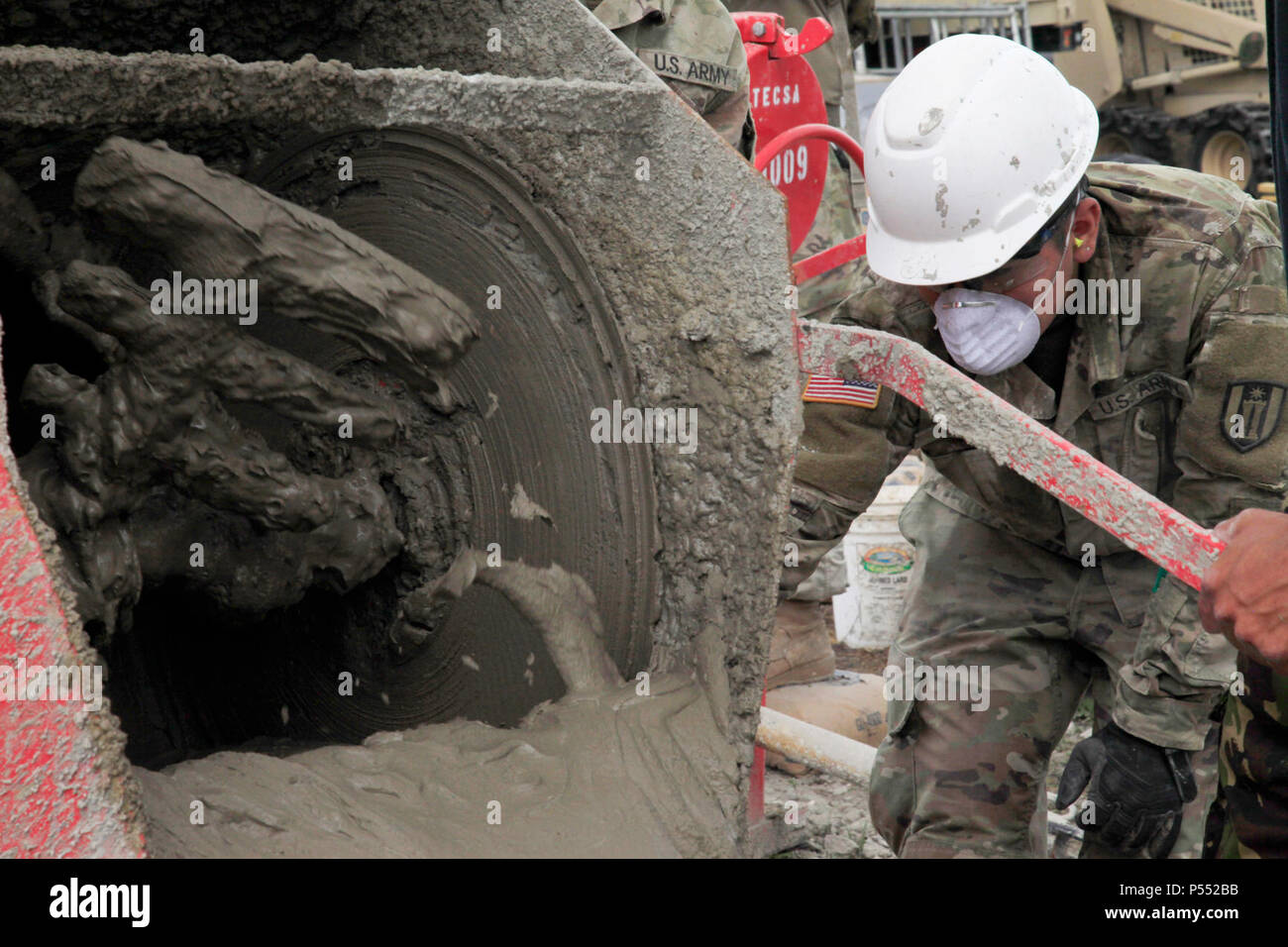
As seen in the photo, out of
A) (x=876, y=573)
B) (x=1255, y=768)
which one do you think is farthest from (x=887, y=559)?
(x=1255, y=768)

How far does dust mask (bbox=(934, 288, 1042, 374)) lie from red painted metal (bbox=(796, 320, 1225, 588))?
1.29ft

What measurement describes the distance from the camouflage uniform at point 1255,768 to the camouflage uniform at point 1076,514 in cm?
36

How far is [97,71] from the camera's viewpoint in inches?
67.1

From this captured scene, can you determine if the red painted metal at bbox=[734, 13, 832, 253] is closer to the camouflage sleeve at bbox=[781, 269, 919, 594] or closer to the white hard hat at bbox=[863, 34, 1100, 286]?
the camouflage sleeve at bbox=[781, 269, 919, 594]

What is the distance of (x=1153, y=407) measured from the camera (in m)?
2.72

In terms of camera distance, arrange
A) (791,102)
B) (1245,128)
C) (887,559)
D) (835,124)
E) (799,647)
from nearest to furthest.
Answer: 1. (799,647)
2. (791,102)
3. (887,559)
4. (835,124)
5. (1245,128)

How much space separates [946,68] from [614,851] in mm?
1495

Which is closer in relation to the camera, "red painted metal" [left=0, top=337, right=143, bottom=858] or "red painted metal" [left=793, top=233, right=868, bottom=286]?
"red painted metal" [left=0, top=337, right=143, bottom=858]

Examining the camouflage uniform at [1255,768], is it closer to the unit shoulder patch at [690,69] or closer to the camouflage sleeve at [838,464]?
the camouflage sleeve at [838,464]

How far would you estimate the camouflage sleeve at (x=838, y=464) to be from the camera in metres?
2.71

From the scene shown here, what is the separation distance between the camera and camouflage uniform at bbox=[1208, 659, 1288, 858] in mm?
1987

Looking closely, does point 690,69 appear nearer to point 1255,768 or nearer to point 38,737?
point 1255,768

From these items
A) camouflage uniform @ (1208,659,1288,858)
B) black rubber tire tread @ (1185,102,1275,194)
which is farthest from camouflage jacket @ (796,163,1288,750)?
black rubber tire tread @ (1185,102,1275,194)

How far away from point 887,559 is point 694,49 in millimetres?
2027
